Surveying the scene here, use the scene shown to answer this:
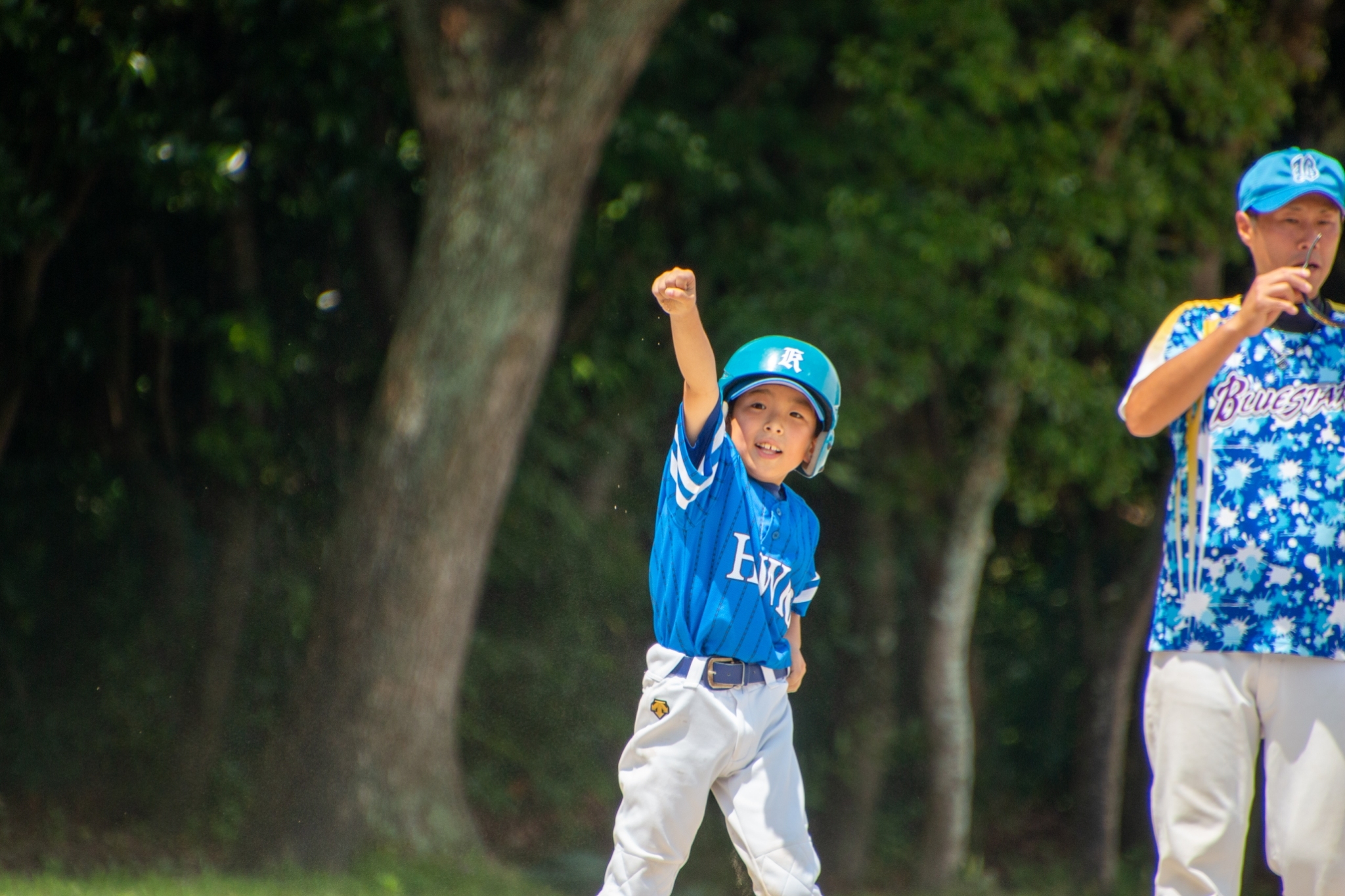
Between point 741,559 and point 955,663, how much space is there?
255 inches

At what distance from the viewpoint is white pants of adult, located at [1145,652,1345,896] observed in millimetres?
3051

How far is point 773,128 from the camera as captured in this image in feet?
30.7

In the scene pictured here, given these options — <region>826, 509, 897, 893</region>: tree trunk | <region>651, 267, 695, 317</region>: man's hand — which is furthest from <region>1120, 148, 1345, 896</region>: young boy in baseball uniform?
<region>826, 509, 897, 893</region>: tree trunk

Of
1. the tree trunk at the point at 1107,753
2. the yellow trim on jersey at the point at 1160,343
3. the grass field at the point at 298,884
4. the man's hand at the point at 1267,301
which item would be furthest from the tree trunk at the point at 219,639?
the man's hand at the point at 1267,301

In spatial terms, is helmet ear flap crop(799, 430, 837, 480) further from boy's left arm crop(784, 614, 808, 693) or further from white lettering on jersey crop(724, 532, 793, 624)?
boy's left arm crop(784, 614, 808, 693)

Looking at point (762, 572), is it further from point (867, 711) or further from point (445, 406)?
point (867, 711)

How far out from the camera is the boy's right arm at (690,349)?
120 inches

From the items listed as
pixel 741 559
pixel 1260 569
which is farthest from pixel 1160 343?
pixel 741 559

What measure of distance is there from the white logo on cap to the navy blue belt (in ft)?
5.61

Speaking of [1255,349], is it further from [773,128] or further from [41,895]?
[773,128]

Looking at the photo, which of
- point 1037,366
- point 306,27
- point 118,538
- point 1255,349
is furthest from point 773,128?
point 1255,349

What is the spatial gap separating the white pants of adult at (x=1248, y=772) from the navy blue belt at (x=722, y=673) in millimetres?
948

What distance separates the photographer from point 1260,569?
3150 millimetres

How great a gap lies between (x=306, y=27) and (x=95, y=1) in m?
1.14
